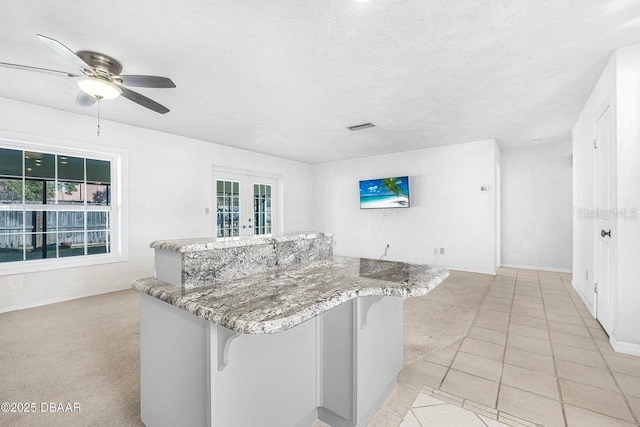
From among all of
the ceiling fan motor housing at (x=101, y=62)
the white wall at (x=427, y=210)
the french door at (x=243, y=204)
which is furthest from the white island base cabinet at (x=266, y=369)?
the white wall at (x=427, y=210)

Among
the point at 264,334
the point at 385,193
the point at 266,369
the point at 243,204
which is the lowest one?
the point at 266,369

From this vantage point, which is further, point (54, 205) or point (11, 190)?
point (54, 205)

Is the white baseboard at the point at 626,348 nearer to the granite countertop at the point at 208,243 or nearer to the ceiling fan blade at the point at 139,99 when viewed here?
the granite countertop at the point at 208,243

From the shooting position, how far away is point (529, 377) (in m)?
1.95

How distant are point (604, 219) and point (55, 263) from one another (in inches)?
239

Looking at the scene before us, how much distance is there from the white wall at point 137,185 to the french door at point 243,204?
0.27m

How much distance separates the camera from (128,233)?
414cm

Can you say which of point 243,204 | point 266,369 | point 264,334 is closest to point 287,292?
point 264,334

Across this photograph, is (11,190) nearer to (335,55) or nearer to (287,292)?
(335,55)

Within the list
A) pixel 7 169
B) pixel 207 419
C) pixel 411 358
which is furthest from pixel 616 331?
pixel 7 169

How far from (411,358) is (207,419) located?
5.43 ft

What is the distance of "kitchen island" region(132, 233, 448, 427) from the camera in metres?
1.02

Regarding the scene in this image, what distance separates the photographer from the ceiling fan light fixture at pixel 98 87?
2232mm

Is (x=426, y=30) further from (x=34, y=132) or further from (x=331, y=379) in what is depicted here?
(x=34, y=132)
